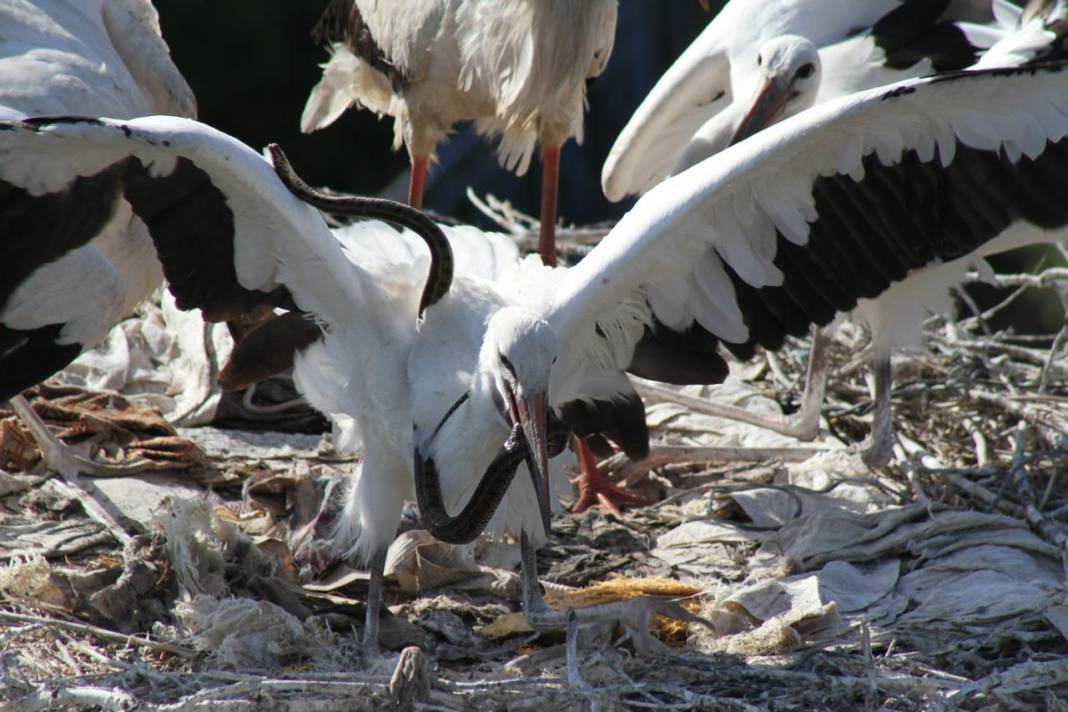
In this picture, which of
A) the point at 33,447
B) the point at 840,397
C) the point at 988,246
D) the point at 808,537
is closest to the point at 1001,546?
the point at 808,537

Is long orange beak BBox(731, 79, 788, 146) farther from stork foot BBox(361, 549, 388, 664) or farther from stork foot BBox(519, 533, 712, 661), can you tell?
stork foot BBox(361, 549, 388, 664)

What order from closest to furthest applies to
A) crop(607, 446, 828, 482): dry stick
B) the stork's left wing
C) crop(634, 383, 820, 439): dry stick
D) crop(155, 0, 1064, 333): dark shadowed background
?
the stork's left wing → crop(607, 446, 828, 482): dry stick → crop(634, 383, 820, 439): dry stick → crop(155, 0, 1064, 333): dark shadowed background

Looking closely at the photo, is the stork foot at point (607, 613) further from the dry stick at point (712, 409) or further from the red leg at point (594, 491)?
the dry stick at point (712, 409)

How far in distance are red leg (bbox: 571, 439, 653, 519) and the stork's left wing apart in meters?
0.91

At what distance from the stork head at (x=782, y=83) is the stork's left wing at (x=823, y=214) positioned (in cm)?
81

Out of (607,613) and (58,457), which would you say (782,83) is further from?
(58,457)

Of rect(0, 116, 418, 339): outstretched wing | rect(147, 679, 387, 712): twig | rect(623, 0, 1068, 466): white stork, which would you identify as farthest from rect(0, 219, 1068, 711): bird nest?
rect(0, 116, 418, 339): outstretched wing

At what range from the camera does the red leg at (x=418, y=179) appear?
4.19 m

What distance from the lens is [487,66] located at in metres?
3.94

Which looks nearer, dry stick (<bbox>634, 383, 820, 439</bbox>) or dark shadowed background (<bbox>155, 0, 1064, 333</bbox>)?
dry stick (<bbox>634, 383, 820, 439</bbox>)

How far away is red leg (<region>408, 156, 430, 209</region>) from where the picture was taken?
13.8ft

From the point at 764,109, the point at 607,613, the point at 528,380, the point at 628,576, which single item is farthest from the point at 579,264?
the point at 764,109

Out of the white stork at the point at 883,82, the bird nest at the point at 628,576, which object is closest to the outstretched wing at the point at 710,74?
the white stork at the point at 883,82

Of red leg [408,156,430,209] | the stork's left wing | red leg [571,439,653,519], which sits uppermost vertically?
the stork's left wing
